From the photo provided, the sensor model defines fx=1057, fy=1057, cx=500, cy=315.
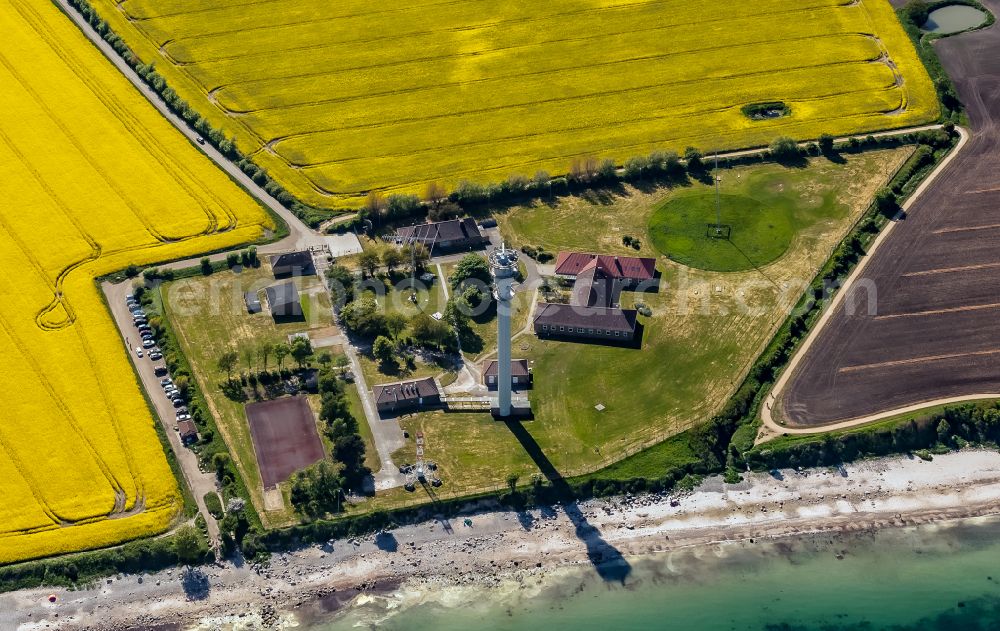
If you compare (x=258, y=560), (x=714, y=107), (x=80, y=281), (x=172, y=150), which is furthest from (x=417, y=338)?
(x=714, y=107)

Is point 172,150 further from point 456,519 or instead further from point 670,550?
point 670,550

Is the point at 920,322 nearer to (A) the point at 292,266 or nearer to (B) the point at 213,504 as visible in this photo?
(A) the point at 292,266

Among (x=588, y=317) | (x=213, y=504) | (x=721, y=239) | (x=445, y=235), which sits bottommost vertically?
(x=721, y=239)

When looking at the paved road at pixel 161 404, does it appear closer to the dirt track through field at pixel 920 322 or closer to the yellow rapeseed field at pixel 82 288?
the yellow rapeseed field at pixel 82 288

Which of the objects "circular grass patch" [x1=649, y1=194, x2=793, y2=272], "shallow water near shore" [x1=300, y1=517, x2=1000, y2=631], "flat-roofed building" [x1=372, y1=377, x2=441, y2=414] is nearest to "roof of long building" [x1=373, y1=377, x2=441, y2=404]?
"flat-roofed building" [x1=372, y1=377, x2=441, y2=414]

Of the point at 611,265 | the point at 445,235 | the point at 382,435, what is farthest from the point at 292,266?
the point at 611,265

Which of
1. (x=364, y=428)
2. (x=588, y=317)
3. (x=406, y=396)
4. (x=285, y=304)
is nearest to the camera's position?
(x=364, y=428)
